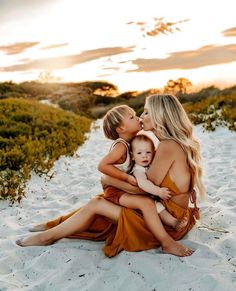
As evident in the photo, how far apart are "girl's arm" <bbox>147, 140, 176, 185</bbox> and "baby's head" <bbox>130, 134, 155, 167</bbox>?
0.12 m

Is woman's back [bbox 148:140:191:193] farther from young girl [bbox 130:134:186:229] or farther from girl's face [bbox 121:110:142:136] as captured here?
girl's face [bbox 121:110:142:136]

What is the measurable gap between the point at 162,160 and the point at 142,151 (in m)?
0.23

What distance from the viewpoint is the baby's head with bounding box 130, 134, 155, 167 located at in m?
4.18

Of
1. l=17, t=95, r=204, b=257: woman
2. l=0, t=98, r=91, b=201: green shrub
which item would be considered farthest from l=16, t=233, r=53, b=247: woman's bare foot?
A: l=0, t=98, r=91, b=201: green shrub

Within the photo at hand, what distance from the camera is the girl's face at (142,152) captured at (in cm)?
418

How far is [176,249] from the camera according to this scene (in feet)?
13.0

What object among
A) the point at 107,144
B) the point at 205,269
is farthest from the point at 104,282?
the point at 107,144

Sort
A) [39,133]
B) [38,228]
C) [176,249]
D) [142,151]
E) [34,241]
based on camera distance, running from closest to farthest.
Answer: [176,249] → [142,151] → [34,241] → [38,228] → [39,133]

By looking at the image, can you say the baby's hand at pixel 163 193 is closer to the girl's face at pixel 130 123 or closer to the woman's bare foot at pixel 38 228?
the girl's face at pixel 130 123

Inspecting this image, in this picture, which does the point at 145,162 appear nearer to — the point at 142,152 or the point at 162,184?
the point at 142,152

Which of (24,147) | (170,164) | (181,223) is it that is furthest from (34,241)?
(24,147)

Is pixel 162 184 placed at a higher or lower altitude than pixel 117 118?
lower

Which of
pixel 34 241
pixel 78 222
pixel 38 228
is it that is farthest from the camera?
pixel 38 228

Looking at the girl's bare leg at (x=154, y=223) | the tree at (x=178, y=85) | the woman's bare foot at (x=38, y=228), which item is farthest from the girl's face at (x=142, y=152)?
the tree at (x=178, y=85)
